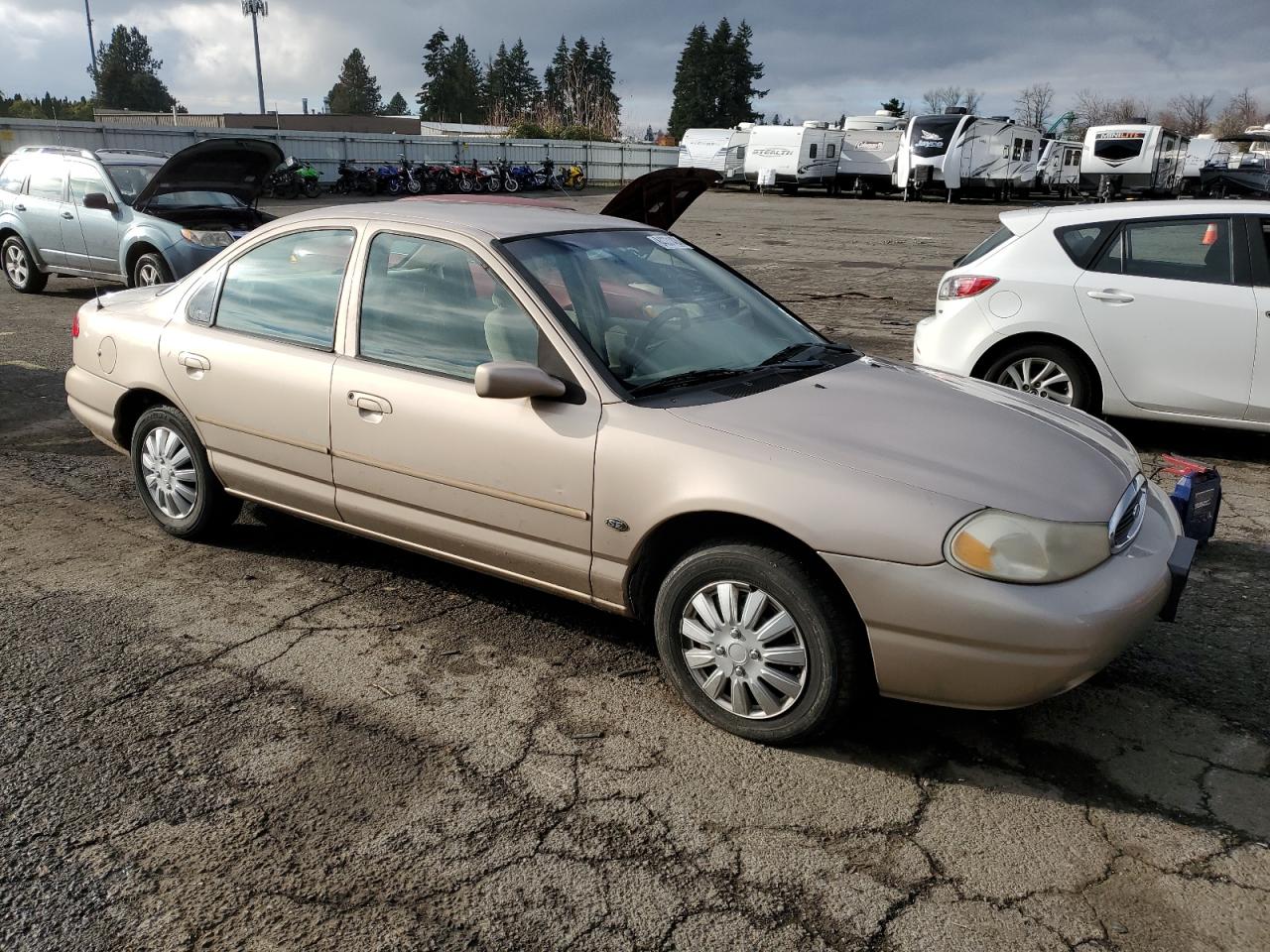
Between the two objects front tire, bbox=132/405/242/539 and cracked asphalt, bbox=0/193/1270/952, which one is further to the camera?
front tire, bbox=132/405/242/539

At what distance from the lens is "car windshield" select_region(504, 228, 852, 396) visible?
12.3 feet

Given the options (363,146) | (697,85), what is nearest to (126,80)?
(697,85)

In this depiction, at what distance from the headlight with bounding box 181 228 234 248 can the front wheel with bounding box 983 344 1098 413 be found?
8.34 metres

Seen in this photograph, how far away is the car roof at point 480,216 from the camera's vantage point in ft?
13.4

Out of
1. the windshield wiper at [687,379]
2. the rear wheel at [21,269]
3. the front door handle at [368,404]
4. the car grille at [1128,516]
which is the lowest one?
the rear wheel at [21,269]

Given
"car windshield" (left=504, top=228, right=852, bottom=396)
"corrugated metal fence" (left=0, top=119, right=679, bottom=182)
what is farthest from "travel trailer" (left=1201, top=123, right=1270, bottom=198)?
"car windshield" (left=504, top=228, right=852, bottom=396)

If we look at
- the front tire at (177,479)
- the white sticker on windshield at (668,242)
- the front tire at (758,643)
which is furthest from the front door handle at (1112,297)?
the front tire at (177,479)

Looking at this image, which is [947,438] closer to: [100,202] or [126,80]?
[100,202]

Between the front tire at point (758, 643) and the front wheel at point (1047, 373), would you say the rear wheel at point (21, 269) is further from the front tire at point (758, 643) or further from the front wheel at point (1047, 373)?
the front tire at point (758, 643)

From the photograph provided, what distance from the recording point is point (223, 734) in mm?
3371

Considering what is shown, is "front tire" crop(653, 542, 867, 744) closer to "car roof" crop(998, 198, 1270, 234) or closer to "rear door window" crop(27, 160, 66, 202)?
"car roof" crop(998, 198, 1270, 234)

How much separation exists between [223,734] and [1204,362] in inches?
214

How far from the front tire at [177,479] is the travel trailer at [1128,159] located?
120 ft

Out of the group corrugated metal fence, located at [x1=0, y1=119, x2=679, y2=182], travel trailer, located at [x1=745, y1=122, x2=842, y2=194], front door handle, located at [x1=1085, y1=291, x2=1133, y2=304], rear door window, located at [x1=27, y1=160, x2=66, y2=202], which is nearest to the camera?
front door handle, located at [x1=1085, y1=291, x2=1133, y2=304]
